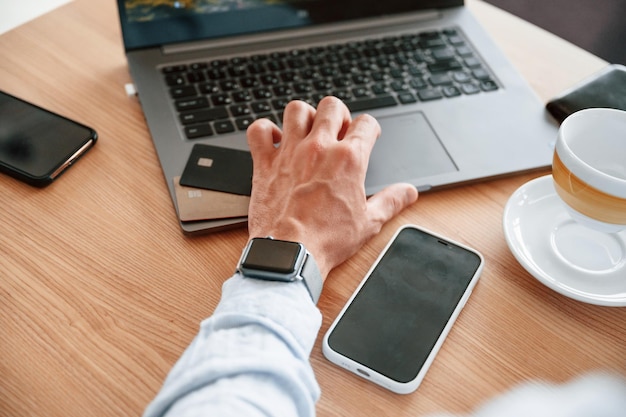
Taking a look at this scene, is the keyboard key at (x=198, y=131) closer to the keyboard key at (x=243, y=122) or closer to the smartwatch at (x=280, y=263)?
the keyboard key at (x=243, y=122)

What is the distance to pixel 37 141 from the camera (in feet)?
2.45

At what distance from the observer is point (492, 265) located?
667mm

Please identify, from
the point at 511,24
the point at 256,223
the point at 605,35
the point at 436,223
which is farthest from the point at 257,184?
the point at 605,35

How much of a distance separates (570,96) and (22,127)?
712mm

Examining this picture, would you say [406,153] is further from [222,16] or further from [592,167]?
[222,16]

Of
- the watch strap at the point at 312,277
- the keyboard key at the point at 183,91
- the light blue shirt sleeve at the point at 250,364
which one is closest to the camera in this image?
the light blue shirt sleeve at the point at 250,364

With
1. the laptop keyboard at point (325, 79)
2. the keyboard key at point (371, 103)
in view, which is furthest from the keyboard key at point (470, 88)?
the keyboard key at point (371, 103)

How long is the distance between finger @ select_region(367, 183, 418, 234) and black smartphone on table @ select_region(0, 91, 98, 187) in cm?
36

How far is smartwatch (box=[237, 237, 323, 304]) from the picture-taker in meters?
0.57

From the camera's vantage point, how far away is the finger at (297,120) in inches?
28.4

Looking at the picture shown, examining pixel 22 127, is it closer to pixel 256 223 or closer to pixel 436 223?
pixel 256 223

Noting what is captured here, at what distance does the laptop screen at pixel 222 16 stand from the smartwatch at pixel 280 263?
0.41 m

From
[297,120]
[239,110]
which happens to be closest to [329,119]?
[297,120]

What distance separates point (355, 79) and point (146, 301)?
17.1 inches
